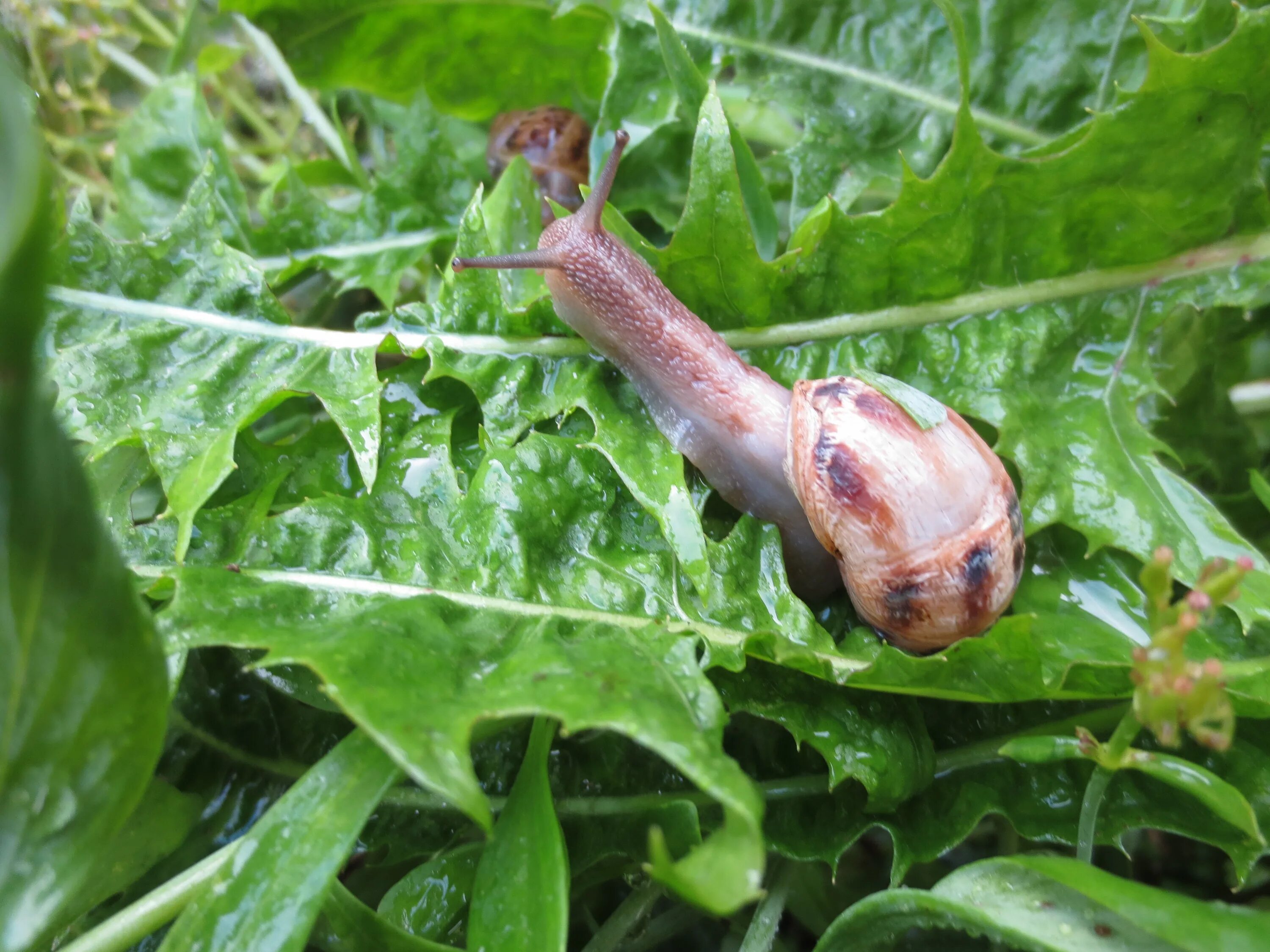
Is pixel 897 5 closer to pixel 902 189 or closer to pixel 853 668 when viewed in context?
pixel 902 189

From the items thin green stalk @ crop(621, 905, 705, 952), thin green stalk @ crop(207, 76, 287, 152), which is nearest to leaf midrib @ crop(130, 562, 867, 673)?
thin green stalk @ crop(621, 905, 705, 952)

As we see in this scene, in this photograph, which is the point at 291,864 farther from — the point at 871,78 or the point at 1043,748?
the point at 871,78

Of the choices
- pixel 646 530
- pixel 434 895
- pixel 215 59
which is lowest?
pixel 434 895

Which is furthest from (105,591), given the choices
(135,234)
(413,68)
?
(413,68)

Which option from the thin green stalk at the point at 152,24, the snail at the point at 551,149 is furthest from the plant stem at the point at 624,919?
the thin green stalk at the point at 152,24

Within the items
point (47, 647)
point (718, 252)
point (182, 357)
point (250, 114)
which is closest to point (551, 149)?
point (718, 252)
